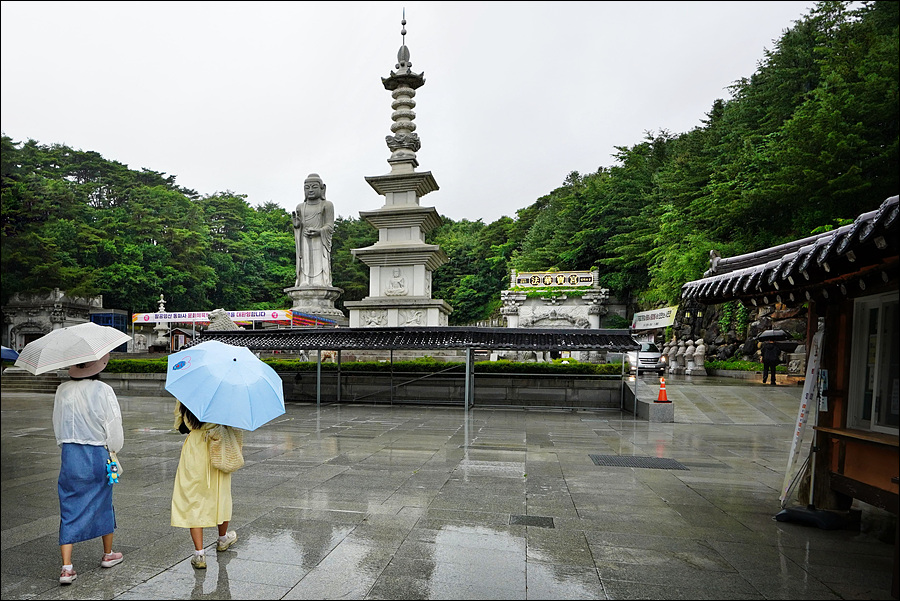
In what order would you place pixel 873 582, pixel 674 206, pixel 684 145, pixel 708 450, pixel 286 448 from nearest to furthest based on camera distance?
Answer: pixel 873 582 → pixel 286 448 → pixel 708 450 → pixel 674 206 → pixel 684 145

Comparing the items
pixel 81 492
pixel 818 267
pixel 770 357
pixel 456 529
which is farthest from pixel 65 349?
pixel 770 357

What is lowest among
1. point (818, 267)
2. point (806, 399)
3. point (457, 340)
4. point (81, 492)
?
point (81, 492)

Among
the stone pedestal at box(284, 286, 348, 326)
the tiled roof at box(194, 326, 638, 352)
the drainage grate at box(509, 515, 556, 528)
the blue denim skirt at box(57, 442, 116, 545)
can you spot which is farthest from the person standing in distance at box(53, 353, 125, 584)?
the stone pedestal at box(284, 286, 348, 326)

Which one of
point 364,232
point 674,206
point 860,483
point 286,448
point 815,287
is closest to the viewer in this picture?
point 860,483

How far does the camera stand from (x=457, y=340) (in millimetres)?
14219

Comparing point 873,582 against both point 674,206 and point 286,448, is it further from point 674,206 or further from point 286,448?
point 674,206

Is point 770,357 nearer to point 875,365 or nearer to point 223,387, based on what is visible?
point 875,365

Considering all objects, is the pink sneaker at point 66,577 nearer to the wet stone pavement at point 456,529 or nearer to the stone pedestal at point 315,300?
the wet stone pavement at point 456,529

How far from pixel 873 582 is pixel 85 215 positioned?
153 ft

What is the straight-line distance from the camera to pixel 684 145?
34.2 m

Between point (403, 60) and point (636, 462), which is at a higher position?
point (403, 60)

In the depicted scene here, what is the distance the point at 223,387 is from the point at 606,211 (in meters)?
37.7

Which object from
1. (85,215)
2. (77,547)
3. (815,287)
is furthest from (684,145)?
(85,215)

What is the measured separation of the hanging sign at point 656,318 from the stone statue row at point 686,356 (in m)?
1.29
